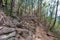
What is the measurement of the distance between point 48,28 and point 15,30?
101 inches

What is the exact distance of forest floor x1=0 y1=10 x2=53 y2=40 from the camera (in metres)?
4.50

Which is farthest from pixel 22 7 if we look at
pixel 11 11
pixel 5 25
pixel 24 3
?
pixel 5 25

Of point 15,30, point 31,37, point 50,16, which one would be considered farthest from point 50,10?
point 15,30

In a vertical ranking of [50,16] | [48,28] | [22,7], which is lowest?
[48,28]

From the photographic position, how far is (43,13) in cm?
725

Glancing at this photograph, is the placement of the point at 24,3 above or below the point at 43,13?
above

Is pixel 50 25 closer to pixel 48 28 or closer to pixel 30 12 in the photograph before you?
pixel 48 28

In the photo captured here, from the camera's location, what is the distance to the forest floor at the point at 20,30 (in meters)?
4.50

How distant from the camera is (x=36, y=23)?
6.70 metres

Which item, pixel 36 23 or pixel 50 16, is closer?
pixel 36 23

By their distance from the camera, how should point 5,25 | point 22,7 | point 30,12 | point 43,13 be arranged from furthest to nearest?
point 43,13 → point 30,12 → point 22,7 → point 5,25

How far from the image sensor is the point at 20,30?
17.0ft

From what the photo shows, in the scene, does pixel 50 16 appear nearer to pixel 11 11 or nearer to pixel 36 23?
pixel 36 23

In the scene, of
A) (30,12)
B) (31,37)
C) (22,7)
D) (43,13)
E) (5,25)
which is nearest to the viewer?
(5,25)
